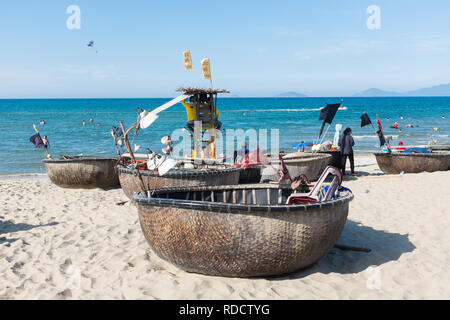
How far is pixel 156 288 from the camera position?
4.12 m

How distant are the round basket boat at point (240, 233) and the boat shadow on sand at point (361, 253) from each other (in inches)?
14.8

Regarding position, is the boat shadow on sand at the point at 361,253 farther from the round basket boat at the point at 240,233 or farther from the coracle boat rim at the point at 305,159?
the coracle boat rim at the point at 305,159

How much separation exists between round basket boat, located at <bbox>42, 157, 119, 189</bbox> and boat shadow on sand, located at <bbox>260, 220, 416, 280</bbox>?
649 centimetres

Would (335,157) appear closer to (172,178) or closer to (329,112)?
(329,112)

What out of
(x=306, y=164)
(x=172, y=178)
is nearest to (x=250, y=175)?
(x=306, y=164)

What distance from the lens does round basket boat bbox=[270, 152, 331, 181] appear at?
1064 cm

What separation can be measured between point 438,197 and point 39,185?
35.2 ft

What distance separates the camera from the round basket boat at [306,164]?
10641mm

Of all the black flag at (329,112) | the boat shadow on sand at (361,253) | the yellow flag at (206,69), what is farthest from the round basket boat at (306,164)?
the boat shadow on sand at (361,253)

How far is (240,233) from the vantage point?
4012mm

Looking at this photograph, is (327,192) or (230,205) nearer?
(230,205)

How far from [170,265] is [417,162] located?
31.5ft

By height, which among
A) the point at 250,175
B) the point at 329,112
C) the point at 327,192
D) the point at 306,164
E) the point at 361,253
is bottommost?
the point at 361,253
